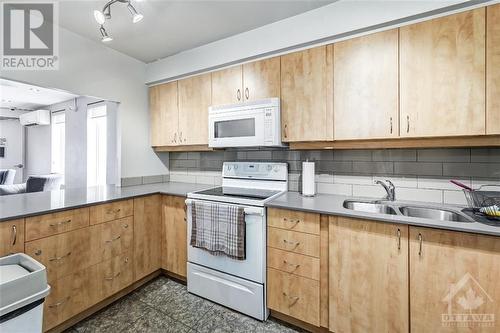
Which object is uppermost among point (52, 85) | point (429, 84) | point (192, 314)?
point (52, 85)

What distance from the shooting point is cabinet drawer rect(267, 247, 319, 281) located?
65.2 inches

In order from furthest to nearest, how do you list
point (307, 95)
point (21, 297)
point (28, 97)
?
point (28, 97)
point (307, 95)
point (21, 297)

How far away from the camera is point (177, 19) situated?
6.52 feet

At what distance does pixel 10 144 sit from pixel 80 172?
3666 mm

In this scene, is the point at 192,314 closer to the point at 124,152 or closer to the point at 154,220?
the point at 154,220

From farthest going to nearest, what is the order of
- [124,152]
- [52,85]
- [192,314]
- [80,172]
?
[80,172] < [124,152] < [52,85] < [192,314]

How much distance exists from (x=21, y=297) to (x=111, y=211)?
93 cm

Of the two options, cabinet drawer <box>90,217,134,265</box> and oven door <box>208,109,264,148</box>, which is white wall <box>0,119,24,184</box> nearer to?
cabinet drawer <box>90,217,134,265</box>

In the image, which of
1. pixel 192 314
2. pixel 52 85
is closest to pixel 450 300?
pixel 192 314

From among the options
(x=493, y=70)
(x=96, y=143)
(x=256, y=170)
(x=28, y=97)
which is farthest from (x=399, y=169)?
(x=28, y=97)

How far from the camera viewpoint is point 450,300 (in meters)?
1.26

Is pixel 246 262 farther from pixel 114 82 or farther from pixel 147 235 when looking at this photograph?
pixel 114 82

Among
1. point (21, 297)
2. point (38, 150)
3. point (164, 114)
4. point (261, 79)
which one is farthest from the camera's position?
point (38, 150)

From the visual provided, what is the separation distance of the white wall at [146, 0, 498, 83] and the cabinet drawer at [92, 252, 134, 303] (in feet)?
6.47
